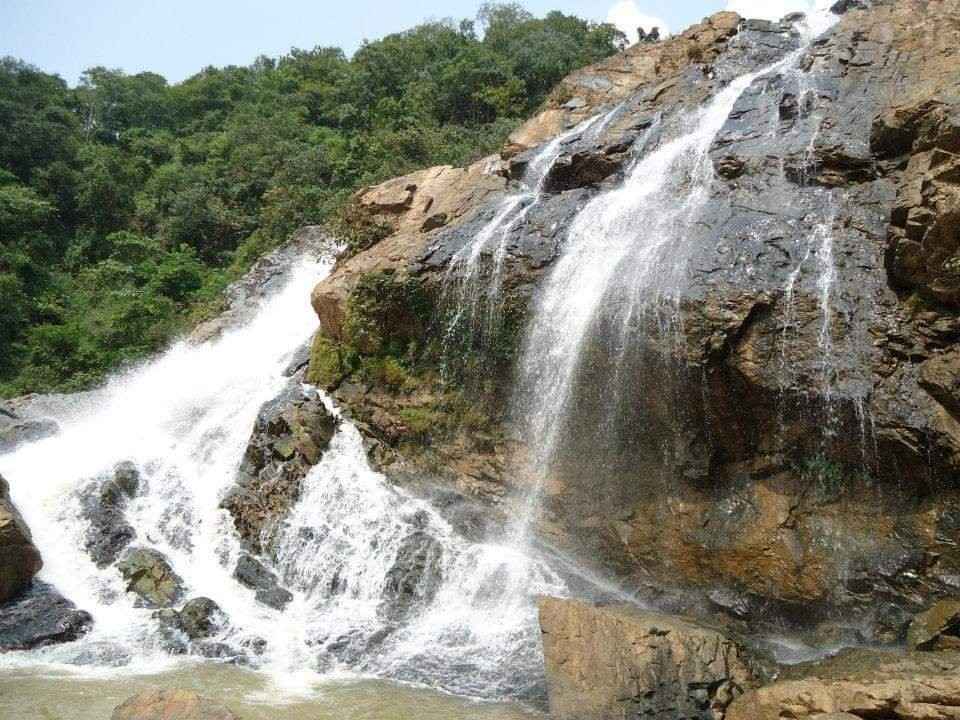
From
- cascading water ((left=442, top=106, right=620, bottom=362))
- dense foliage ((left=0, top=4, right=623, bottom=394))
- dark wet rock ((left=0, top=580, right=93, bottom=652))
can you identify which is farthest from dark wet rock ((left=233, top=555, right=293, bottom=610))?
dense foliage ((left=0, top=4, right=623, bottom=394))

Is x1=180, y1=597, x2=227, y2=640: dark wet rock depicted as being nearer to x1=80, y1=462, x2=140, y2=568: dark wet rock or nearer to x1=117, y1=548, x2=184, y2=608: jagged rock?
x1=117, y1=548, x2=184, y2=608: jagged rock

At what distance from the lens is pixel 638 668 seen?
752 cm

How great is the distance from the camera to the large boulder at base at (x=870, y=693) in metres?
6.23

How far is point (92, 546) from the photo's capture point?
1143cm

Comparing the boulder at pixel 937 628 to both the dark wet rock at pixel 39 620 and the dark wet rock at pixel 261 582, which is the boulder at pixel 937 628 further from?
the dark wet rock at pixel 39 620

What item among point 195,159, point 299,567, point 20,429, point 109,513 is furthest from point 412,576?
point 195,159

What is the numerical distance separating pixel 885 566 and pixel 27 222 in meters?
27.3

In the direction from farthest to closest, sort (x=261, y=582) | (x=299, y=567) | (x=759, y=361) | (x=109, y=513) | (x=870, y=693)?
(x=109, y=513) < (x=299, y=567) < (x=261, y=582) < (x=759, y=361) < (x=870, y=693)

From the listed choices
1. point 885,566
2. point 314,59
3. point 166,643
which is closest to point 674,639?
point 885,566

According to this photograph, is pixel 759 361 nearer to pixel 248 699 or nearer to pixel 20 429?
pixel 248 699

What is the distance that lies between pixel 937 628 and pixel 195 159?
32.9m

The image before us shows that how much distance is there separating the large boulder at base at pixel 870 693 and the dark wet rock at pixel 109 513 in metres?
8.54

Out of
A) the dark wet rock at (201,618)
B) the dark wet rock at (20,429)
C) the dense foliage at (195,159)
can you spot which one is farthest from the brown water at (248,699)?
the dense foliage at (195,159)

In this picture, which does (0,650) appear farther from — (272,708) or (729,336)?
(729,336)
